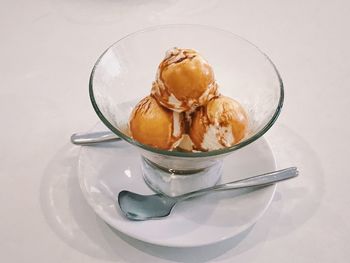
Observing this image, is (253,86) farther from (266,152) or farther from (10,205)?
(10,205)

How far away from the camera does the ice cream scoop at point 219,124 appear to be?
1.75 feet

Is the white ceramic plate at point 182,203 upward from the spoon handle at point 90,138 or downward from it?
downward

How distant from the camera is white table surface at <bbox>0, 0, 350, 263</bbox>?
0.54 meters

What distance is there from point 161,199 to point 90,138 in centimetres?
15

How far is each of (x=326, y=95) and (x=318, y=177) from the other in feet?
0.63

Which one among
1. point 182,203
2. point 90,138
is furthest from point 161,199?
point 90,138

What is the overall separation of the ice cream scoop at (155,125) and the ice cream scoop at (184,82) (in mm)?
11

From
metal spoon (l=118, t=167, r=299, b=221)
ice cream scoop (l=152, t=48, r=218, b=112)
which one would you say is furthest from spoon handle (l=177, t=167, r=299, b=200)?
ice cream scoop (l=152, t=48, r=218, b=112)

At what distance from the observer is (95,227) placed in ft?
1.83

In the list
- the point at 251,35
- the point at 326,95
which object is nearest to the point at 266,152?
the point at 326,95

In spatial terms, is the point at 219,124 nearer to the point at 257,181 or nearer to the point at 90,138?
the point at 257,181

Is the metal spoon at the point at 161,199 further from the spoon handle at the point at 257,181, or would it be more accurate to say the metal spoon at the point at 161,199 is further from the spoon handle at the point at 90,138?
the spoon handle at the point at 90,138

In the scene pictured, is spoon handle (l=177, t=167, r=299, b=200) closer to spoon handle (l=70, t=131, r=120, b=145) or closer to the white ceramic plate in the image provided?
the white ceramic plate

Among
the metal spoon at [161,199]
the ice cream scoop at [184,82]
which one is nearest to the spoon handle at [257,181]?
the metal spoon at [161,199]
